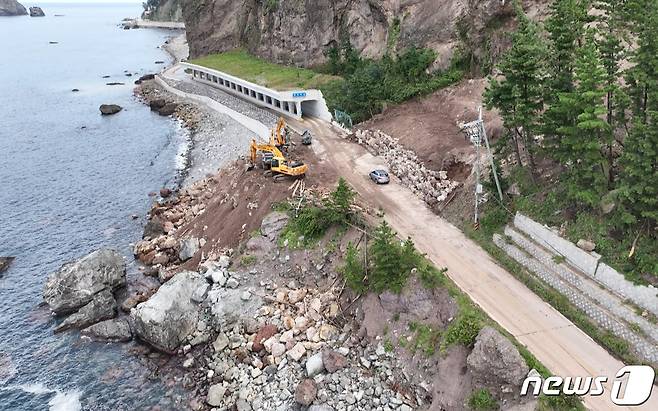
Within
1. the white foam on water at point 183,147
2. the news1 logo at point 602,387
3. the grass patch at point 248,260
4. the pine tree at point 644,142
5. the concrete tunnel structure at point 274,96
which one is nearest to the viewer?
the news1 logo at point 602,387

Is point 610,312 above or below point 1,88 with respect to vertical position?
above

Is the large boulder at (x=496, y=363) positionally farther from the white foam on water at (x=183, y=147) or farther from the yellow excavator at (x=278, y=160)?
the white foam on water at (x=183, y=147)

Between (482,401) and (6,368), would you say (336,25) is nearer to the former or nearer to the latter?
(6,368)

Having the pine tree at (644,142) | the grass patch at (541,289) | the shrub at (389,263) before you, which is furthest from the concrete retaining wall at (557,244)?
the shrub at (389,263)

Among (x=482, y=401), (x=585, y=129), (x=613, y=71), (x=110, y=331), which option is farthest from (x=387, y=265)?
(x=110, y=331)

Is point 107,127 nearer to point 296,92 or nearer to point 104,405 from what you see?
point 296,92

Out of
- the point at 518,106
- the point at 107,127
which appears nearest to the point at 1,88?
the point at 107,127

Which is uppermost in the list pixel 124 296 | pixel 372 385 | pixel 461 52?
pixel 461 52
